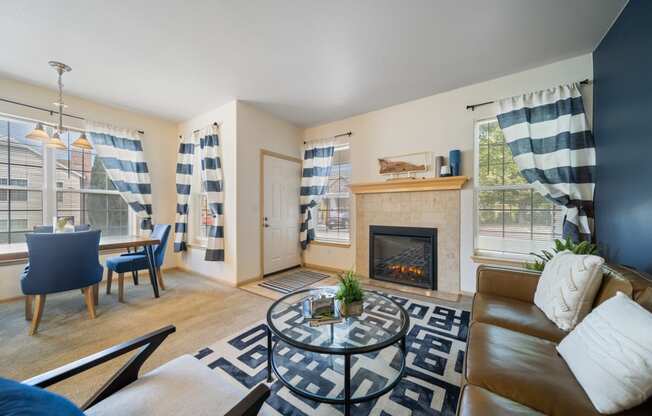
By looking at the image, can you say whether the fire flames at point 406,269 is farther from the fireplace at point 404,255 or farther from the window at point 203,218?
the window at point 203,218

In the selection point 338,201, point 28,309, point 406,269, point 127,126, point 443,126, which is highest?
point 127,126

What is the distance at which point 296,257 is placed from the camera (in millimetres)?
4305

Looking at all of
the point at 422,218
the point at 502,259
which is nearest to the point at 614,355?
the point at 502,259

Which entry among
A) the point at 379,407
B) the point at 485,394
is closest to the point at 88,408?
the point at 379,407

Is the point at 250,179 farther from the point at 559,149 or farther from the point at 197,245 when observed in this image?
the point at 559,149

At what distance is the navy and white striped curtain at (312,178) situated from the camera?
4.05 metres

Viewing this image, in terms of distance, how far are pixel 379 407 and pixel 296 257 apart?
3107mm

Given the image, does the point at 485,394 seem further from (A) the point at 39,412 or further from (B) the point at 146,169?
(B) the point at 146,169

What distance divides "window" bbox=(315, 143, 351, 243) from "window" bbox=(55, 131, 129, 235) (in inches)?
127

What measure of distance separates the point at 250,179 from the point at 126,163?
193 centimetres

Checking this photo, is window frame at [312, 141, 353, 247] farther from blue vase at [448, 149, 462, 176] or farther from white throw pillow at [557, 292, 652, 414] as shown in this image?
white throw pillow at [557, 292, 652, 414]

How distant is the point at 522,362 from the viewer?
1.10 m

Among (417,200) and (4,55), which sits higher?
(4,55)

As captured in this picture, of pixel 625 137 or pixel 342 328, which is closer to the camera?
pixel 342 328
